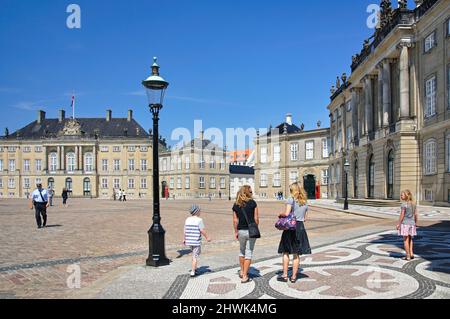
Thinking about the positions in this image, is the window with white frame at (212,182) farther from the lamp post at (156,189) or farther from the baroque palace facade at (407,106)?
the lamp post at (156,189)

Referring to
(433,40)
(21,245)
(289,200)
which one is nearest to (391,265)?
(289,200)

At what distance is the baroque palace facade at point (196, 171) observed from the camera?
233 feet

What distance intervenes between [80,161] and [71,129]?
23.4ft

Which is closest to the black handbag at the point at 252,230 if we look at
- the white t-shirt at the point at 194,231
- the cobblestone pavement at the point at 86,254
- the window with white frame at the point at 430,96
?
the white t-shirt at the point at 194,231

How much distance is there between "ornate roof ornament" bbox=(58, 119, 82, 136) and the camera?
81.7m

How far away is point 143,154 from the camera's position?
8025cm

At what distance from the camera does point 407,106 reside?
29.7m

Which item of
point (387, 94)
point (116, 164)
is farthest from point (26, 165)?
point (387, 94)

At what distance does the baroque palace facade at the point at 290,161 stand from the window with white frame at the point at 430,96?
93.6ft

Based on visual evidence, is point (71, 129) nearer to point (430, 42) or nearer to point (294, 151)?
point (294, 151)

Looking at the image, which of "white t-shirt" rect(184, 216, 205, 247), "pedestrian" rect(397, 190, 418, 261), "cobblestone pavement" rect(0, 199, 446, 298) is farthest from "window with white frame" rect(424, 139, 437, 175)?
"white t-shirt" rect(184, 216, 205, 247)

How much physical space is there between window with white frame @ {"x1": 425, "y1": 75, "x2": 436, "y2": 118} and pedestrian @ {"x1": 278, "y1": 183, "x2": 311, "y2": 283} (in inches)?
968

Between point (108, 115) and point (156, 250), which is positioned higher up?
point (108, 115)
